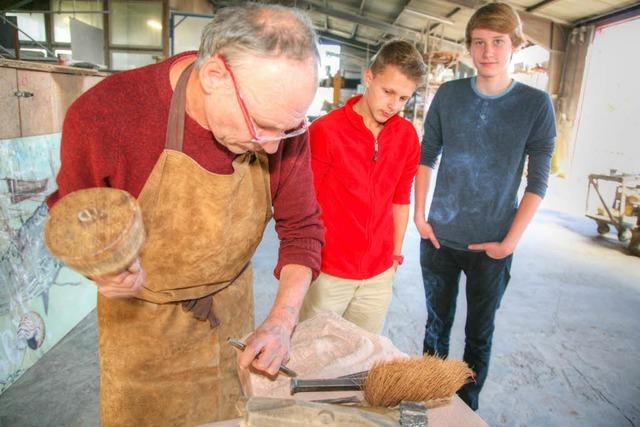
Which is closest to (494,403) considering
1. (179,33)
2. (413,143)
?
(413,143)

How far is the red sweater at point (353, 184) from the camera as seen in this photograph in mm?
2135

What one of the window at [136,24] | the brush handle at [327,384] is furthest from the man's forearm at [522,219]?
the window at [136,24]

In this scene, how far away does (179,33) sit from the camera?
9.47 m

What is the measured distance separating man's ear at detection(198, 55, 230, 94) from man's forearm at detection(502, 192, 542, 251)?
5.38ft

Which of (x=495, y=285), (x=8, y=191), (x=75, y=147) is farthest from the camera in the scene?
(x=8, y=191)

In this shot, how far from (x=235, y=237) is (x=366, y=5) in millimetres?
12289

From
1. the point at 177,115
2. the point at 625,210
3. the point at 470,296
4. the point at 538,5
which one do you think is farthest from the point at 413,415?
the point at 538,5

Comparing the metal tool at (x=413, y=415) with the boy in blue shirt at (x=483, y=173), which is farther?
the boy in blue shirt at (x=483, y=173)

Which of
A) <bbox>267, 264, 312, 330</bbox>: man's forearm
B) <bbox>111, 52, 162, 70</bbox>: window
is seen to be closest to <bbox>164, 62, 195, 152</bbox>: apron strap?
<bbox>267, 264, 312, 330</bbox>: man's forearm

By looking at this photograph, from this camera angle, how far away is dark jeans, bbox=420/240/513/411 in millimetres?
2260

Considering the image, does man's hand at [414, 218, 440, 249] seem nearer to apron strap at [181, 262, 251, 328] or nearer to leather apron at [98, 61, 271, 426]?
leather apron at [98, 61, 271, 426]

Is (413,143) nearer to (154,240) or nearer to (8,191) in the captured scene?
(154,240)

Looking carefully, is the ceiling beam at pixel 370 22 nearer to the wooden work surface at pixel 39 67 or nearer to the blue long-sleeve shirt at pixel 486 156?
the wooden work surface at pixel 39 67

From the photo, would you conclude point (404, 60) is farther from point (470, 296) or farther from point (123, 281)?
point (123, 281)
